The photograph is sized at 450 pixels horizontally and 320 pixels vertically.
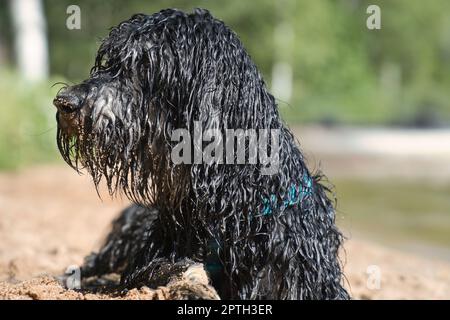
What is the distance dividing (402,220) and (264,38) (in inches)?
1078

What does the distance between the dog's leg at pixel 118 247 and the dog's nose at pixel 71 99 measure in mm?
1650

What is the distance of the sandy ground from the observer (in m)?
3.35

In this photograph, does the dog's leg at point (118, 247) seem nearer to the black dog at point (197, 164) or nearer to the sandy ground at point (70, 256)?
the sandy ground at point (70, 256)

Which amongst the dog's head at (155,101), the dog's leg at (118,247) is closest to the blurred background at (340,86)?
the dog's head at (155,101)

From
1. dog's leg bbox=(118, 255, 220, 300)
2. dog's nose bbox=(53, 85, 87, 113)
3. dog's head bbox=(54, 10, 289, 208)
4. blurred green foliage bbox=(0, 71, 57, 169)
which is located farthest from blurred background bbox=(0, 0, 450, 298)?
dog's leg bbox=(118, 255, 220, 300)

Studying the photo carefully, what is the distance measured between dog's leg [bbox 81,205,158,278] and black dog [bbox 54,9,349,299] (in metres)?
1.20

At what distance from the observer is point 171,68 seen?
2.89m

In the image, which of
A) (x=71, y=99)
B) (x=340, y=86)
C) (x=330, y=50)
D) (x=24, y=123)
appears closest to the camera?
(x=71, y=99)

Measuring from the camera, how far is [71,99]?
2676 millimetres

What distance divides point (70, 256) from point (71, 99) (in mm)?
3124

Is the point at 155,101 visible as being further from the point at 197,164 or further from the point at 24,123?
the point at 24,123

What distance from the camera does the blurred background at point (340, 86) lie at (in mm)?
10703

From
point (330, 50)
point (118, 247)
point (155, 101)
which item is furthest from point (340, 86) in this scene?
point (155, 101)
